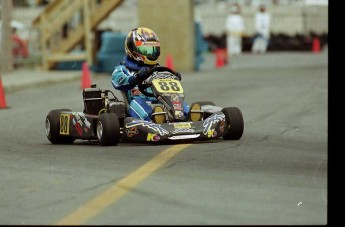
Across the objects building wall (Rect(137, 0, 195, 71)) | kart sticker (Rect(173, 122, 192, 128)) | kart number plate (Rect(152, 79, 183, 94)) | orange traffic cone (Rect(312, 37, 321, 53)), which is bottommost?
orange traffic cone (Rect(312, 37, 321, 53))

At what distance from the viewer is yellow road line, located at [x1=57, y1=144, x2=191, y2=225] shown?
8484 millimetres

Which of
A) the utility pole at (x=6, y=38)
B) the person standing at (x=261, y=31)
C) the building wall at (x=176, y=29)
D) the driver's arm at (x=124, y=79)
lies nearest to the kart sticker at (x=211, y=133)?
the driver's arm at (x=124, y=79)

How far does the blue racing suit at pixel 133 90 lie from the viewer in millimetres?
14062

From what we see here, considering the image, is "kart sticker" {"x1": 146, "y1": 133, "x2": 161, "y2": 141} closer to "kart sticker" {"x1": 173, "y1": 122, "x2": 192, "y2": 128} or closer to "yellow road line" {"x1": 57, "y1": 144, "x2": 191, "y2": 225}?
"kart sticker" {"x1": 173, "y1": 122, "x2": 192, "y2": 128}

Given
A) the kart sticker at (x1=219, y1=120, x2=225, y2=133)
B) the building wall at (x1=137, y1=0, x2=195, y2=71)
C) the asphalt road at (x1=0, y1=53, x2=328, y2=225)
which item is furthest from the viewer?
the building wall at (x1=137, y1=0, x2=195, y2=71)

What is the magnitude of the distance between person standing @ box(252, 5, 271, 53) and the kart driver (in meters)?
32.9

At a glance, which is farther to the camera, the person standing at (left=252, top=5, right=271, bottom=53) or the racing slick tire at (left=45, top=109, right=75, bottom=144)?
the person standing at (left=252, top=5, right=271, bottom=53)

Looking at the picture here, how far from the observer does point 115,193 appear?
9.62 metres

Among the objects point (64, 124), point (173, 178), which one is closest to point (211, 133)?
point (64, 124)

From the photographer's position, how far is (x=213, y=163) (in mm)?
11719

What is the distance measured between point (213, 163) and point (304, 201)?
255 centimetres

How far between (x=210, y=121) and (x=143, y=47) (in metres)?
1.46

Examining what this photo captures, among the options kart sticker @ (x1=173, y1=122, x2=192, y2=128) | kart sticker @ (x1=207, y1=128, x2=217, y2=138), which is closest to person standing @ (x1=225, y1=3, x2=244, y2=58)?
kart sticker @ (x1=207, y1=128, x2=217, y2=138)

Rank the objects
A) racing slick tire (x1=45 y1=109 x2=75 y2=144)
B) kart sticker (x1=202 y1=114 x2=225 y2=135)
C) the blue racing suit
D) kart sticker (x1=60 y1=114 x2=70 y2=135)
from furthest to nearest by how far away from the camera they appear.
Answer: racing slick tire (x1=45 y1=109 x2=75 y2=144) → kart sticker (x1=60 y1=114 x2=70 y2=135) → the blue racing suit → kart sticker (x1=202 y1=114 x2=225 y2=135)
